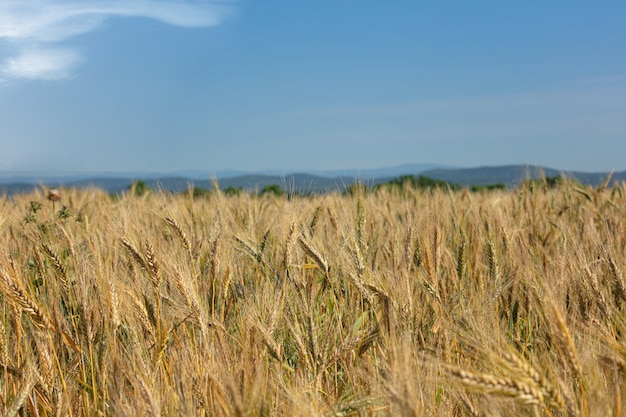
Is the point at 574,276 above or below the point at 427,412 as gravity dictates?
above

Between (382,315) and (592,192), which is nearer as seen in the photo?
(382,315)

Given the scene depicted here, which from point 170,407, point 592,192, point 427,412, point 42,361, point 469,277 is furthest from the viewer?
point 592,192

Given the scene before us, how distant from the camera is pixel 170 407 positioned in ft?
5.55

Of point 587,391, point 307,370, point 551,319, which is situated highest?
point 551,319

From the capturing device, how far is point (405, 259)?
2.45m

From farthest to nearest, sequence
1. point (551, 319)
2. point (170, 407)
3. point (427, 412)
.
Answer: point (170, 407) → point (427, 412) → point (551, 319)

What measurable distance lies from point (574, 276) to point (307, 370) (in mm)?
1091

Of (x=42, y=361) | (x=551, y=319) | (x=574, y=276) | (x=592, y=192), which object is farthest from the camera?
(x=592, y=192)

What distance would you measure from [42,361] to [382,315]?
119cm

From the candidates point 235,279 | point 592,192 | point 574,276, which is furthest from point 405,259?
point 592,192

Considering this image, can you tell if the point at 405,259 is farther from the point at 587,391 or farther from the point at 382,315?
the point at 587,391

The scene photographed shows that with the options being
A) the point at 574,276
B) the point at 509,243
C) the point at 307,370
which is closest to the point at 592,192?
the point at 509,243

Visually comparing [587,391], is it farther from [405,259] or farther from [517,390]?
[405,259]

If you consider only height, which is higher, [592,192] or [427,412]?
[592,192]
